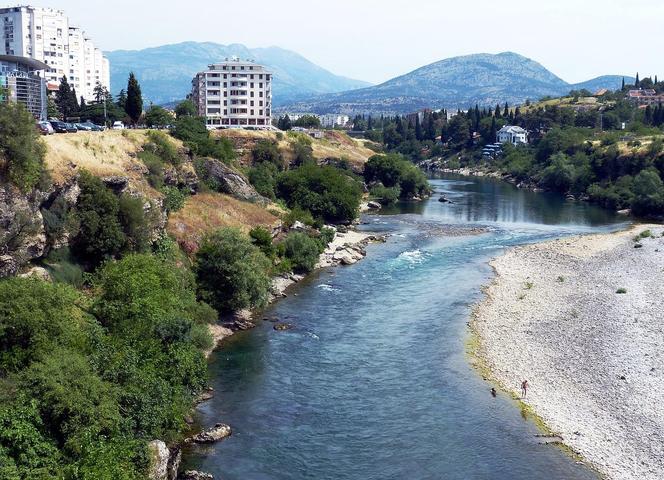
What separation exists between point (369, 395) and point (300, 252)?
26.9 meters

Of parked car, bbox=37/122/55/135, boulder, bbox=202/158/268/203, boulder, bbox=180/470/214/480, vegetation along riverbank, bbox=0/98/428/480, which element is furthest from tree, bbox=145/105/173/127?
boulder, bbox=180/470/214/480

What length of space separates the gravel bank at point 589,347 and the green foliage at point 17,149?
91.5 feet

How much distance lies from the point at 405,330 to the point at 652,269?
28.8 meters

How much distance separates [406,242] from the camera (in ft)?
254

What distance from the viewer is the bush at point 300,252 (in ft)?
199

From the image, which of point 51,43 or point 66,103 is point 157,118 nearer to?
point 66,103

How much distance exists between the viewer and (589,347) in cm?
4153

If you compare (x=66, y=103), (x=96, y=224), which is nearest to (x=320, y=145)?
(x=66, y=103)

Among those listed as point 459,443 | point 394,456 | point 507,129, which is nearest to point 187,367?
point 394,456

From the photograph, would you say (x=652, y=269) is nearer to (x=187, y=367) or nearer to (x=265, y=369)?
(x=265, y=369)

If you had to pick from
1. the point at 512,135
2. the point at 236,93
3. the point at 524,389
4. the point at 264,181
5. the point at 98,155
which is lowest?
the point at 524,389

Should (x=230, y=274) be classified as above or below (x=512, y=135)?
below

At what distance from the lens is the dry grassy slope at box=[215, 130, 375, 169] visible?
344 ft

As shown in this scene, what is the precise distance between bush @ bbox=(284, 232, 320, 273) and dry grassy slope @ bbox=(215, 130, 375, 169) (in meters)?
42.3
